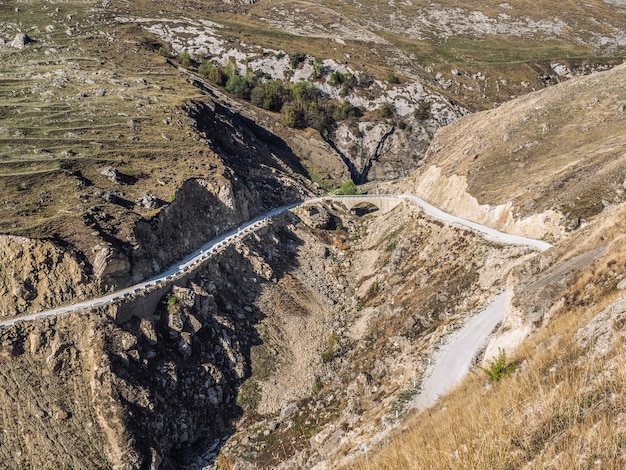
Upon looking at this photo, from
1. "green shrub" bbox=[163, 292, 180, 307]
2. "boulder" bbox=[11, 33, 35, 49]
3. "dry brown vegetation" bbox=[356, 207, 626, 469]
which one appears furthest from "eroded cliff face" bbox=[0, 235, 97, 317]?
"boulder" bbox=[11, 33, 35, 49]

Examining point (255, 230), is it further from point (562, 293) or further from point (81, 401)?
point (562, 293)

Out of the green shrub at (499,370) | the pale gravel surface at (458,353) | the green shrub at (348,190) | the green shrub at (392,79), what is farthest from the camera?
the green shrub at (392,79)

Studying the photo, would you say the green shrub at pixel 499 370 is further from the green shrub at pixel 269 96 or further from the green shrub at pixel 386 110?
the green shrub at pixel 386 110

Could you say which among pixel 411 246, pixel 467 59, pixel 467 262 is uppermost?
pixel 467 59

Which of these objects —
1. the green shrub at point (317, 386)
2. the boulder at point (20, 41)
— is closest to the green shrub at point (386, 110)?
the boulder at point (20, 41)

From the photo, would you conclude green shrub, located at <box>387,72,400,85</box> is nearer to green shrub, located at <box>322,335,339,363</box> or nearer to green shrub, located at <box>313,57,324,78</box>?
green shrub, located at <box>313,57,324,78</box>

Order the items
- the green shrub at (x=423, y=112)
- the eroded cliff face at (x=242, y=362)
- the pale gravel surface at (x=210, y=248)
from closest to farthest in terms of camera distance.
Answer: the eroded cliff face at (x=242, y=362)
the pale gravel surface at (x=210, y=248)
the green shrub at (x=423, y=112)

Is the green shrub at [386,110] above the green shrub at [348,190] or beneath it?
above

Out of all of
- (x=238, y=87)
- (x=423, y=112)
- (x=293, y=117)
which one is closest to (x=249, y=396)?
(x=293, y=117)

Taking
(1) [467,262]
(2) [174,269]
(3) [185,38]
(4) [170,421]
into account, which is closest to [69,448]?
(4) [170,421]

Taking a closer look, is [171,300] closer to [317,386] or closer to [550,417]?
[317,386]

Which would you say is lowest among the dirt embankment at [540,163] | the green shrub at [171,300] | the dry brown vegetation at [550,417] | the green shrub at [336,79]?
the green shrub at [171,300]
